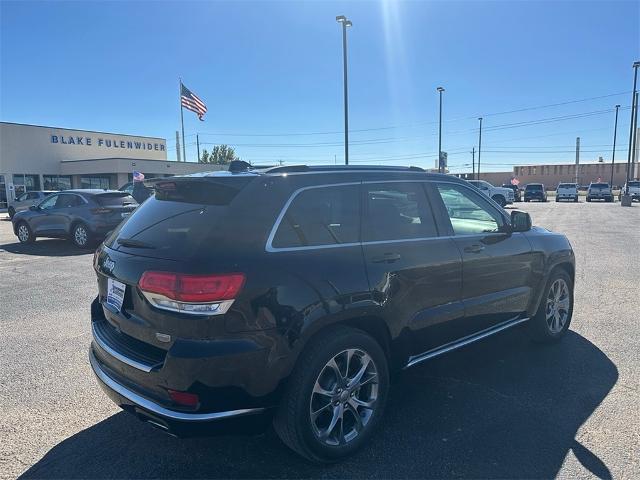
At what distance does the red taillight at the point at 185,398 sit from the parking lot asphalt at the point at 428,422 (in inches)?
22.2

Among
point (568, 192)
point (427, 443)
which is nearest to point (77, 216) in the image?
point (427, 443)

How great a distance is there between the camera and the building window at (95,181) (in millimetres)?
39625

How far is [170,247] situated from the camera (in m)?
2.78

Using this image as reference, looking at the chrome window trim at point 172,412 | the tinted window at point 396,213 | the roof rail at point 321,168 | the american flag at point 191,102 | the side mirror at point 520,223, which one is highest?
the american flag at point 191,102

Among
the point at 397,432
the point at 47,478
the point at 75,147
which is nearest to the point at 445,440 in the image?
the point at 397,432

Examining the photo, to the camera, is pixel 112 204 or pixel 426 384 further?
pixel 112 204

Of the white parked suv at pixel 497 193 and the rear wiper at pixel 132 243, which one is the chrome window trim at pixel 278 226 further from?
the white parked suv at pixel 497 193

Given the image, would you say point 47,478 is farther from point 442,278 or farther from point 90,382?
point 442,278

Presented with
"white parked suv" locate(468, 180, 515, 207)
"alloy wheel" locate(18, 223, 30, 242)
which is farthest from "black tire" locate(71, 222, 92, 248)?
"white parked suv" locate(468, 180, 515, 207)

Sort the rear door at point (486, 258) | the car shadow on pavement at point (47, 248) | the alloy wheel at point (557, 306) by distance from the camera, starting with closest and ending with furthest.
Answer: the rear door at point (486, 258) → the alloy wheel at point (557, 306) → the car shadow on pavement at point (47, 248)

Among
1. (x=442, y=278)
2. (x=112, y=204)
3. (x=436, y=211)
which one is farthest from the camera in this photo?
(x=112, y=204)

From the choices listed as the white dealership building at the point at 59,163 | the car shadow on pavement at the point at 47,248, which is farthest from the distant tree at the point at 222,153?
the car shadow on pavement at the point at 47,248

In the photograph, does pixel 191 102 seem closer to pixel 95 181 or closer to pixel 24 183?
pixel 95 181

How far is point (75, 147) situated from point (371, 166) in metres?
43.7
